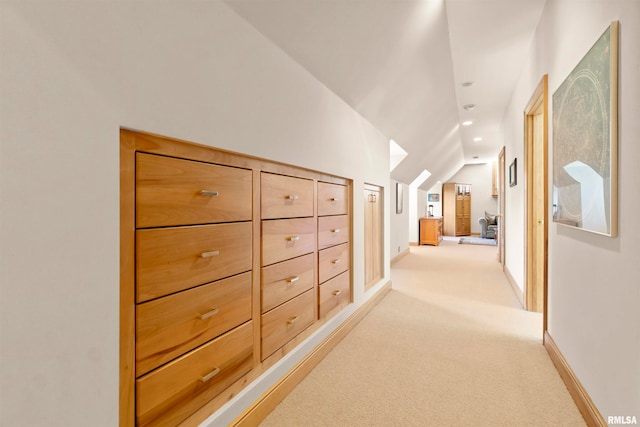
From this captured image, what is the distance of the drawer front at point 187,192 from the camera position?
1153 mm

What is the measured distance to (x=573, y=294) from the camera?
6.33 ft

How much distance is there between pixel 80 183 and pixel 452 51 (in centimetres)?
336

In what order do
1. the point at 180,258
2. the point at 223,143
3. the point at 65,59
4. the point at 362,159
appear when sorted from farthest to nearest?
the point at 362,159 → the point at 223,143 → the point at 180,258 → the point at 65,59

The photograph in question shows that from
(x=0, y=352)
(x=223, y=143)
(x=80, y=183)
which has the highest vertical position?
(x=223, y=143)

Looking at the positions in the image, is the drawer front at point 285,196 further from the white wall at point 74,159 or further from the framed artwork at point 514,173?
the framed artwork at point 514,173

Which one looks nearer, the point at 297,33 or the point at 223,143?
the point at 223,143

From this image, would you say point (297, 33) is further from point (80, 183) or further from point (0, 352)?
point (0, 352)

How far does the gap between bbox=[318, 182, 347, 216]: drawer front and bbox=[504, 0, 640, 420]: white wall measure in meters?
1.47

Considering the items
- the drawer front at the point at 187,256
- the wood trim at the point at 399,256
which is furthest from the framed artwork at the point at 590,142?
the wood trim at the point at 399,256

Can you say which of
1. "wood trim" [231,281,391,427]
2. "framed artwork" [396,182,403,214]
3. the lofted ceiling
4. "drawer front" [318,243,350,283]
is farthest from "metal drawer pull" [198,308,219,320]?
"framed artwork" [396,182,403,214]

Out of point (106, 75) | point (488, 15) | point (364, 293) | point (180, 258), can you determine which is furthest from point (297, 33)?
point (364, 293)

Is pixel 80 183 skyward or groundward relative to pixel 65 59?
groundward

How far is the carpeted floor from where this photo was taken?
1.72 meters

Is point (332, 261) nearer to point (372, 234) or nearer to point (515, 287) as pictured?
point (372, 234)
